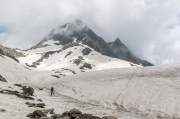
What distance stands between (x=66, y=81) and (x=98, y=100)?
24.1 m

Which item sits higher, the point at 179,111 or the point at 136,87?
the point at 136,87

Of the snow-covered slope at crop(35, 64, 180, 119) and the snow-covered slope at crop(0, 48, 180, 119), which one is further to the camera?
the snow-covered slope at crop(35, 64, 180, 119)

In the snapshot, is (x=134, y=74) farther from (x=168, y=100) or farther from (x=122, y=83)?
(x=168, y=100)

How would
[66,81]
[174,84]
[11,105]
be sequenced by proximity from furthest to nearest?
[66,81] → [174,84] → [11,105]

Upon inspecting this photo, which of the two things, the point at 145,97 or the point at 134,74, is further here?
the point at 134,74

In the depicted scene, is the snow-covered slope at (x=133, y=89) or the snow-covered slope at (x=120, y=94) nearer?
the snow-covered slope at (x=120, y=94)

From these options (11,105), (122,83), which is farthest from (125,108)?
(11,105)

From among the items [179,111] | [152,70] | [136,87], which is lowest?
[179,111]

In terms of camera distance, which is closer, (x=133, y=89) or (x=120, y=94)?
(x=120, y=94)

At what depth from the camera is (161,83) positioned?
52406mm

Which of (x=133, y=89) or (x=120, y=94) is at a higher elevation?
(x=133, y=89)

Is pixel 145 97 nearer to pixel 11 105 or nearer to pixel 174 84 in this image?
pixel 174 84

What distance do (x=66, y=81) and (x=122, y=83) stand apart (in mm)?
19898

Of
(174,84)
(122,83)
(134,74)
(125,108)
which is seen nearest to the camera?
(125,108)
